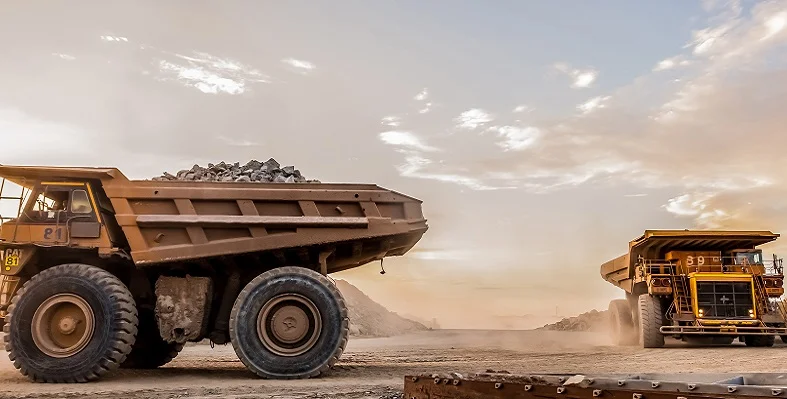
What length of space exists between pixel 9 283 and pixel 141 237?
7.11ft

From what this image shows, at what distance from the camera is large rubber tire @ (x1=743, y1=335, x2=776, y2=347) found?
675 inches

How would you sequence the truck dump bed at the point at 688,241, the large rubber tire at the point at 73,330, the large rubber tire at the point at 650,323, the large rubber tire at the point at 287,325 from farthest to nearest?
1. the truck dump bed at the point at 688,241
2. the large rubber tire at the point at 650,323
3. the large rubber tire at the point at 287,325
4. the large rubber tire at the point at 73,330

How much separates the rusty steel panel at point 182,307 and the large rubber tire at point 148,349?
Answer: 1.74 metres

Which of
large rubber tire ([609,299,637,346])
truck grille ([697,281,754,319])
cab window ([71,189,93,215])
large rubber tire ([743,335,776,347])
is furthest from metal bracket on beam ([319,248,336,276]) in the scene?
large rubber tire ([743,335,776,347])

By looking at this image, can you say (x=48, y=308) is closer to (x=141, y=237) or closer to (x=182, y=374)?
(x=141, y=237)

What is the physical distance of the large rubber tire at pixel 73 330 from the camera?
9484 millimetres

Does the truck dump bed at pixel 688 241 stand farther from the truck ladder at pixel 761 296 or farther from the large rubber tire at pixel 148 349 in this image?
the large rubber tire at pixel 148 349

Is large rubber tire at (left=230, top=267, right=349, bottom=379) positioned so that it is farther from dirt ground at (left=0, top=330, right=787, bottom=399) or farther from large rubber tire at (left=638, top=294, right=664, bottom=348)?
large rubber tire at (left=638, top=294, right=664, bottom=348)

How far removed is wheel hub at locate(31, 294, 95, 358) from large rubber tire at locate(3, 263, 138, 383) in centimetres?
1

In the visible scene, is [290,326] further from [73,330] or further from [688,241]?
[688,241]

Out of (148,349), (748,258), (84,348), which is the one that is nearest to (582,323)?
(748,258)

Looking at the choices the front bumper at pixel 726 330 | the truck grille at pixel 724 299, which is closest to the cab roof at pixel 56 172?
the front bumper at pixel 726 330

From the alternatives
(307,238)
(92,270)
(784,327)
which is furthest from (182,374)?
(784,327)

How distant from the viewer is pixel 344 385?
8.67 m
